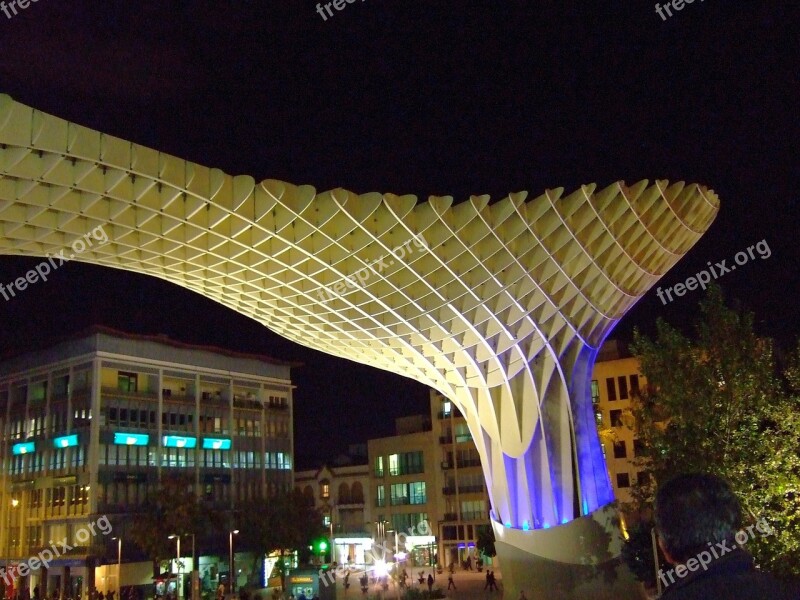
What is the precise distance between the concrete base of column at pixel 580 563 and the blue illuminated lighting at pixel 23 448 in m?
48.2

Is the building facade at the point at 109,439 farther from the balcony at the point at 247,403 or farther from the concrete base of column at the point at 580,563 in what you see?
the concrete base of column at the point at 580,563

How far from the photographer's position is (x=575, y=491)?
33.9 m

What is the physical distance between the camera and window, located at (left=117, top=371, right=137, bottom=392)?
6569cm

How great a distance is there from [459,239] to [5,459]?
5651cm

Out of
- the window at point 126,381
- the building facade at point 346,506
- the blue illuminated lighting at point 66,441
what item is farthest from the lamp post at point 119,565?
the building facade at point 346,506

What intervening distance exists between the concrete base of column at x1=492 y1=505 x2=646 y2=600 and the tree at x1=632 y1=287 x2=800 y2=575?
875cm

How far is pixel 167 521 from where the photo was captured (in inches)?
2173

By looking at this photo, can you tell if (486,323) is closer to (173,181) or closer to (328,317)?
(328,317)

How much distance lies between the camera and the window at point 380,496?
3206 inches

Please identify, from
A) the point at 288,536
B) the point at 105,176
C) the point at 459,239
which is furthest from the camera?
the point at 288,536

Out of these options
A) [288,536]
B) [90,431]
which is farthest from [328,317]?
[90,431]

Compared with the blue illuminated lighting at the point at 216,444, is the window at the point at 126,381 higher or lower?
higher

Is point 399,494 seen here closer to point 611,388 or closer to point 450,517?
point 450,517

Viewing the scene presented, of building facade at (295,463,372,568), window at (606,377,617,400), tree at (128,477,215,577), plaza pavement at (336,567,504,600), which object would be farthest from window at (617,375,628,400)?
tree at (128,477,215,577)
